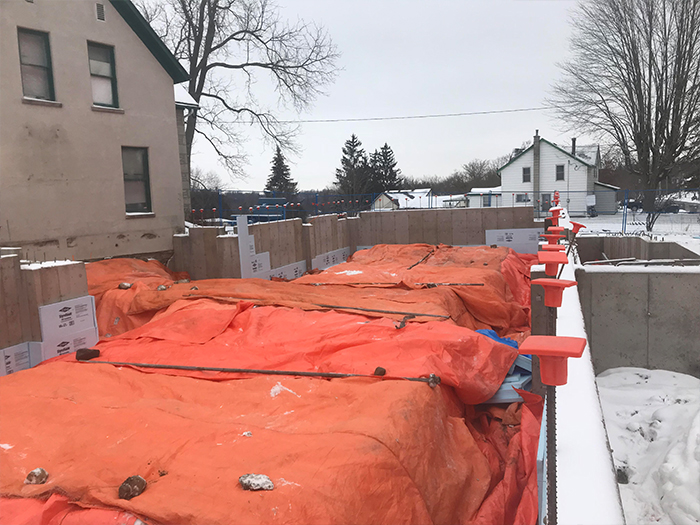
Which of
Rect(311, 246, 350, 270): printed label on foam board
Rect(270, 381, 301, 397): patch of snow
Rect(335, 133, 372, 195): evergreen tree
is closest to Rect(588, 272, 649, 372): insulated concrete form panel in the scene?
Rect(270, 381, 301, 397): patch of snow

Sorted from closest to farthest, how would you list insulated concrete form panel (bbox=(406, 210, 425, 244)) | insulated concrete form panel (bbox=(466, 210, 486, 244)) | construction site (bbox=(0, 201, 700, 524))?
construction site (bbox=(0, 201, 700, 524))
insulated concrete form panel (bbox=(466, 210, 486, 244))
insulated concrete form panel (bbox=(406, 210, 425, 244))

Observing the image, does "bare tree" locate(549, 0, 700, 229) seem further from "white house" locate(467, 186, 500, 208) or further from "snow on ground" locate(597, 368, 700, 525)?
"snow on ground" locate(597, 368, 700, 525)

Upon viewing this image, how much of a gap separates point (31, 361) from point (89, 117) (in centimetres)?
687

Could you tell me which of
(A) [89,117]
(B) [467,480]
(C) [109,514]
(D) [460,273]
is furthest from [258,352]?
(A) [89,117]

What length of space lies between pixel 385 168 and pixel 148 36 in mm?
46592

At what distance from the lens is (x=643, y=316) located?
738cm

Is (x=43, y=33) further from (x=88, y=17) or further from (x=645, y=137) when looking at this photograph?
(x=645, y=137)

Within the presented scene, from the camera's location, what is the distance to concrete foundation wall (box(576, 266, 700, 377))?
712cm

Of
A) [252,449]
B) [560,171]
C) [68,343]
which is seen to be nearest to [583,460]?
[252,449]

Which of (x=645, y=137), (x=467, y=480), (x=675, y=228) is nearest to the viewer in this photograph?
(x=467, y=480)

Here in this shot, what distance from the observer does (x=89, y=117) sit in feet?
36.6

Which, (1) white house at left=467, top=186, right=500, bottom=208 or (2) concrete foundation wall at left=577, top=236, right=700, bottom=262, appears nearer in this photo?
→ (2) concrete foundation wall at left=577, top=236, right=700, bottom=262

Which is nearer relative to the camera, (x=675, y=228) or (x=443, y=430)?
(x=443, y=430)

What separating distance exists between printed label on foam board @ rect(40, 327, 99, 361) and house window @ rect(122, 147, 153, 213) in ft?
20.9
